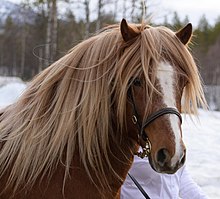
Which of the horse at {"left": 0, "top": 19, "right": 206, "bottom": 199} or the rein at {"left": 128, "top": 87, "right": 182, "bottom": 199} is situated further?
the horse at {"left": 0, "top": 19, "right": 206, "bottom": 199}

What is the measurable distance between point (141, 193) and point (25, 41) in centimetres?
3246

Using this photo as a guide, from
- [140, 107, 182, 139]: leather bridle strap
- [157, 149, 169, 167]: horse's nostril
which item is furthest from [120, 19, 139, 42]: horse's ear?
[157, 149, 169, 167]: horse's nostril

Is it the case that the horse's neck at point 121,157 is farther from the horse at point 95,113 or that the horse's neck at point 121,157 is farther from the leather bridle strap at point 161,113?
the leather bridle strap at point 161,113

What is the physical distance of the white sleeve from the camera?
269 cm

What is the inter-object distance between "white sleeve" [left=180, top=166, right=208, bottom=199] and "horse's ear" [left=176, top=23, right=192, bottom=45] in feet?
3.43

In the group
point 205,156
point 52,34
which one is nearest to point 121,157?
point 205,156

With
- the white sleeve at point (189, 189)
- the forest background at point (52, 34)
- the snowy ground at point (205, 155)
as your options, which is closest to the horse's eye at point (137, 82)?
the white sleeve at point (189, 189)

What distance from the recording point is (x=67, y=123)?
1.88 metres

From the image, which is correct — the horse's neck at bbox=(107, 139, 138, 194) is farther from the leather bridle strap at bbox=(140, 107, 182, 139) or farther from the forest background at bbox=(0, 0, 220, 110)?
the forest background at bbox=(0, 0, 220, 110)

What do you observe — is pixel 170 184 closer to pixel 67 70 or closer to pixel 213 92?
pixel 67 70

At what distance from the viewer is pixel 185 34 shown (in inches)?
78.1

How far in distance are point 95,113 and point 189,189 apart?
3.67 ft

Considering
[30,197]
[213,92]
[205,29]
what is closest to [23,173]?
[30,197]

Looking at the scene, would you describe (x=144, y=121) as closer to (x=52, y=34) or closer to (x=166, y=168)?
(x=166, y=168)
